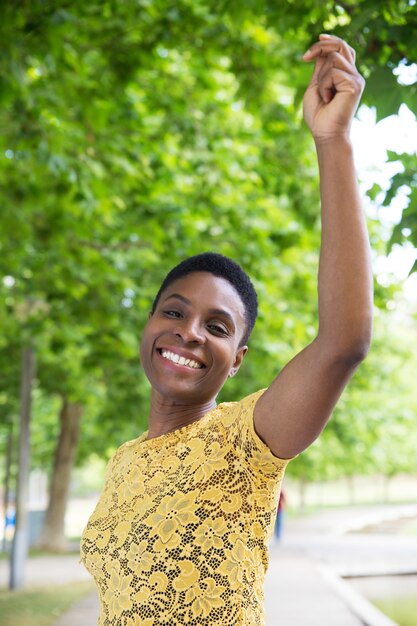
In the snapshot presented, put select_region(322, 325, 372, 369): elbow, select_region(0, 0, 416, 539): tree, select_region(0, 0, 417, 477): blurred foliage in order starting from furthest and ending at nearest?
select_region(0, 0, 416, 539): tree
select_region(0, 0, 417, 477): blurred foliage
select_region(322, 325, 372, 369): elbow

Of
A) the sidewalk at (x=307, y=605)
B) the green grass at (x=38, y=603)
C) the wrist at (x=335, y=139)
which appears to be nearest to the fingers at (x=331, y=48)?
the wrist at (x=335, y=139)

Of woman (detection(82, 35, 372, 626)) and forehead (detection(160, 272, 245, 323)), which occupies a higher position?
forehead (detection(160, 272, 245, 323))

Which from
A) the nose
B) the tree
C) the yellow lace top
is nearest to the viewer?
the yellow lace top

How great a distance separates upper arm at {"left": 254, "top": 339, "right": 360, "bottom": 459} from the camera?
1.70 m

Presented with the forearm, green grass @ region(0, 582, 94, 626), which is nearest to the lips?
the forearm

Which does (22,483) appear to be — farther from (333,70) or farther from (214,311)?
(333,70)

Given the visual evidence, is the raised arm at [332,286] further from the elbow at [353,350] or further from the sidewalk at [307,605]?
the sidewalk at [307,605]

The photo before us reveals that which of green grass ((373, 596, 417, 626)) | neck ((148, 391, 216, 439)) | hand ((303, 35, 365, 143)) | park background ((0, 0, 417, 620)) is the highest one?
park background ((0, 0, 417, 620))

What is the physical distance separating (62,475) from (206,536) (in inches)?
802

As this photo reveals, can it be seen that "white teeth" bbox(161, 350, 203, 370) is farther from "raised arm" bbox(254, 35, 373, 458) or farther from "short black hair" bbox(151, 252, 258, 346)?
"raised arm" bbox(254, 35, 373, 458)

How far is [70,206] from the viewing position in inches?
347

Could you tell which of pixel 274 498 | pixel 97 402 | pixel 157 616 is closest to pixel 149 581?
pixel 157 616

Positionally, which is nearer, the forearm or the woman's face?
the forearm

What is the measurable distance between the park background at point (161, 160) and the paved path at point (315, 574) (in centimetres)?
302
